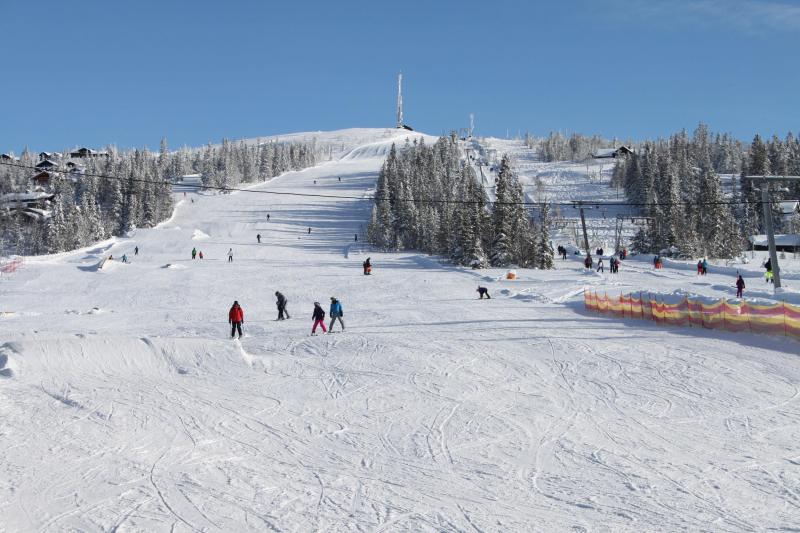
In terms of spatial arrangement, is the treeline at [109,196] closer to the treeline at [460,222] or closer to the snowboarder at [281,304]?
the treeline at [460,222]

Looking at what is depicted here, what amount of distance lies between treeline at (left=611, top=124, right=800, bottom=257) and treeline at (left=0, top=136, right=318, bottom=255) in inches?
1720

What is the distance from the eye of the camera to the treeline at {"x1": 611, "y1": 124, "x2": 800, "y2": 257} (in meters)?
59.4

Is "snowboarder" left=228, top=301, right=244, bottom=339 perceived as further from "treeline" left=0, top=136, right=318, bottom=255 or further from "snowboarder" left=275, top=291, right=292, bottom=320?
"treeline" left=0, top=136, right=318, bottom=255

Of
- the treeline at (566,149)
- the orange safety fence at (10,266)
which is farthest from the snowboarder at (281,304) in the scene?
the treeline at (566,149)

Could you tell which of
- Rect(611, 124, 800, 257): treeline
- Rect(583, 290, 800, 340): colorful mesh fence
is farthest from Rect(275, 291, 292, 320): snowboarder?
Rect(611, 124, 800, 257): treeline

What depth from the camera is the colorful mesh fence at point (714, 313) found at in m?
15.9

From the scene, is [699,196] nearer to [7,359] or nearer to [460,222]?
[460,222]

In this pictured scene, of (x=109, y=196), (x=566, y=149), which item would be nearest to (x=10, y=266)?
(x=109, y=196)

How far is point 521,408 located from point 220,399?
5.50 m

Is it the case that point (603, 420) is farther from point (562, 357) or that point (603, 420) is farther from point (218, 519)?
point (218, 519)

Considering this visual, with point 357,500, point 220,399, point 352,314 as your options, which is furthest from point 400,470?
point 352,314

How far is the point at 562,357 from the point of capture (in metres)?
15.4

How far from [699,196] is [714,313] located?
2417 inches

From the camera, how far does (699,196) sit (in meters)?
73.6
